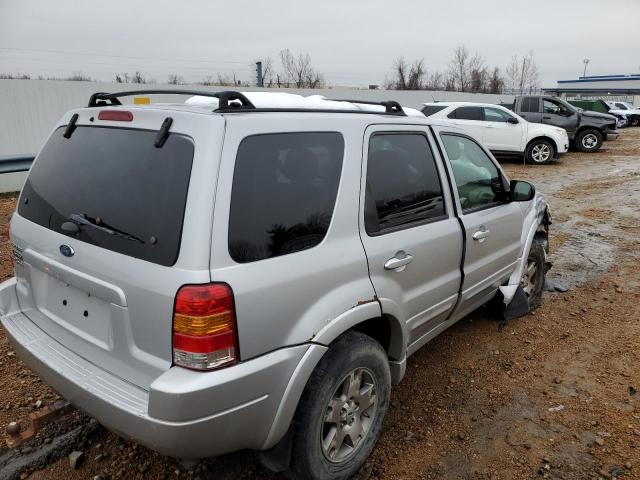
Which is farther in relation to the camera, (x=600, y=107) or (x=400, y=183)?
(x=600, y=107)

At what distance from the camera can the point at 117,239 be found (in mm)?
1949

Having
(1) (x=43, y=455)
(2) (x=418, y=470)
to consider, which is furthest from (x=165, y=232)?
(2) (x=418, y=470)

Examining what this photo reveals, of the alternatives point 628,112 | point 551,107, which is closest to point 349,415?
point 551,107

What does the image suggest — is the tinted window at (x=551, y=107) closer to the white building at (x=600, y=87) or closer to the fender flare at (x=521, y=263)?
the fender flare at (x=521, y=263)

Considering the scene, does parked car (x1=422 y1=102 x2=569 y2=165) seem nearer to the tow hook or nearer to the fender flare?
the fender flare

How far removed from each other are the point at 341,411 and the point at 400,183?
124cm

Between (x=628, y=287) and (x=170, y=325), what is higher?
(x=170, y=325)

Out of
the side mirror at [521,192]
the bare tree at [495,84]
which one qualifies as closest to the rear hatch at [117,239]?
the side mirror at [521,192]

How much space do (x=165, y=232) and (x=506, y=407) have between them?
2.46m

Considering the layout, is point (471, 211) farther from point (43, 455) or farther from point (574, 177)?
point (574, 177)

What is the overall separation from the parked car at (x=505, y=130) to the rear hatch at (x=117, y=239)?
12705 mm

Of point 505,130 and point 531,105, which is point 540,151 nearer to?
point 505,130

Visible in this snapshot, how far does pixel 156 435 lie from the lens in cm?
179

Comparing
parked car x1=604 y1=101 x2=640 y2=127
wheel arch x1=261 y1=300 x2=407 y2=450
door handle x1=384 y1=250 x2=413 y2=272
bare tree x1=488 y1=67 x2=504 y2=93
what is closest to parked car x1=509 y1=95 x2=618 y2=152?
parked car x1=604 y1=101 x2=640 y2=127
